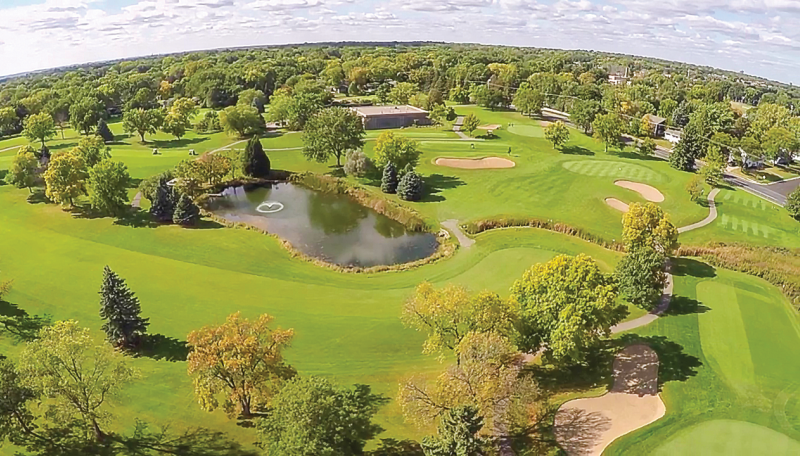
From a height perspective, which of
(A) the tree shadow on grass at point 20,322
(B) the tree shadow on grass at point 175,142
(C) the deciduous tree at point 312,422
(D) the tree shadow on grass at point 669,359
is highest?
(B) the tree shadow on grass at point 175,142

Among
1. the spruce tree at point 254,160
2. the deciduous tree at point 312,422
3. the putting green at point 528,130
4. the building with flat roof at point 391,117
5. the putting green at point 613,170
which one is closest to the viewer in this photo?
the deciduous tree at point 312,422

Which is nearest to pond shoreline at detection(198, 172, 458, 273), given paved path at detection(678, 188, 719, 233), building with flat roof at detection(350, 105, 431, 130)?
paved path at detection(678, 188, 719, 233)

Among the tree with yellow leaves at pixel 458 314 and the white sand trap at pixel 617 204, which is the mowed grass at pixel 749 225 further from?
the tree with yellow leaves at pixel 458 314

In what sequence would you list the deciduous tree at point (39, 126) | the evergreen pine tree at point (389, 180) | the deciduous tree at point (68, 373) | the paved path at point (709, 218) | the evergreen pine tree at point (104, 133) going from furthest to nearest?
the evergreen pine tree at point (104, 133) < the deciduous tree at point (39, 126) < the evergreen pine tree at point (389, 180) < the paved path at point (709, 218) < the deciduous tree at point (68, 373)

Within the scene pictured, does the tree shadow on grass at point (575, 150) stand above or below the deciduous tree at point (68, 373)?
above

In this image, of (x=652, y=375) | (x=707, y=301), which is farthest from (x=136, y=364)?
(x=707, y=301)

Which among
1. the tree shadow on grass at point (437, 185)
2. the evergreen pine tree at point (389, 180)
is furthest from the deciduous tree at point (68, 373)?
the evergreen pine tree at point (389, 180)
